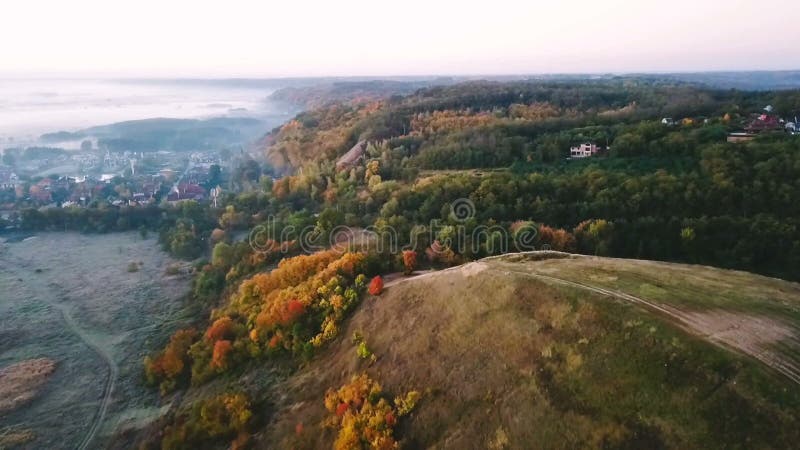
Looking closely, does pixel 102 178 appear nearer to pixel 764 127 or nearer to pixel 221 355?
pixel 221 355

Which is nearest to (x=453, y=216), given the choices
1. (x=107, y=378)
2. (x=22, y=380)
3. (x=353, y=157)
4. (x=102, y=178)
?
(x=107, y=378)

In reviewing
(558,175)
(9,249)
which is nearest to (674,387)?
(558,175)

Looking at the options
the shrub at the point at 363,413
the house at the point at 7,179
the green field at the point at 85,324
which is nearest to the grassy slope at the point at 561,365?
the shrub at the point at 363,413

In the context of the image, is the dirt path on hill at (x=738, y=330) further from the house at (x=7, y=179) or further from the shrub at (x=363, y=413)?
the house at (x=7, y=179)

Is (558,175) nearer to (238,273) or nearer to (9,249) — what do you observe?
(238,273)

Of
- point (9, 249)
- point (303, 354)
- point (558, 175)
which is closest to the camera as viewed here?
point (303, 354)
